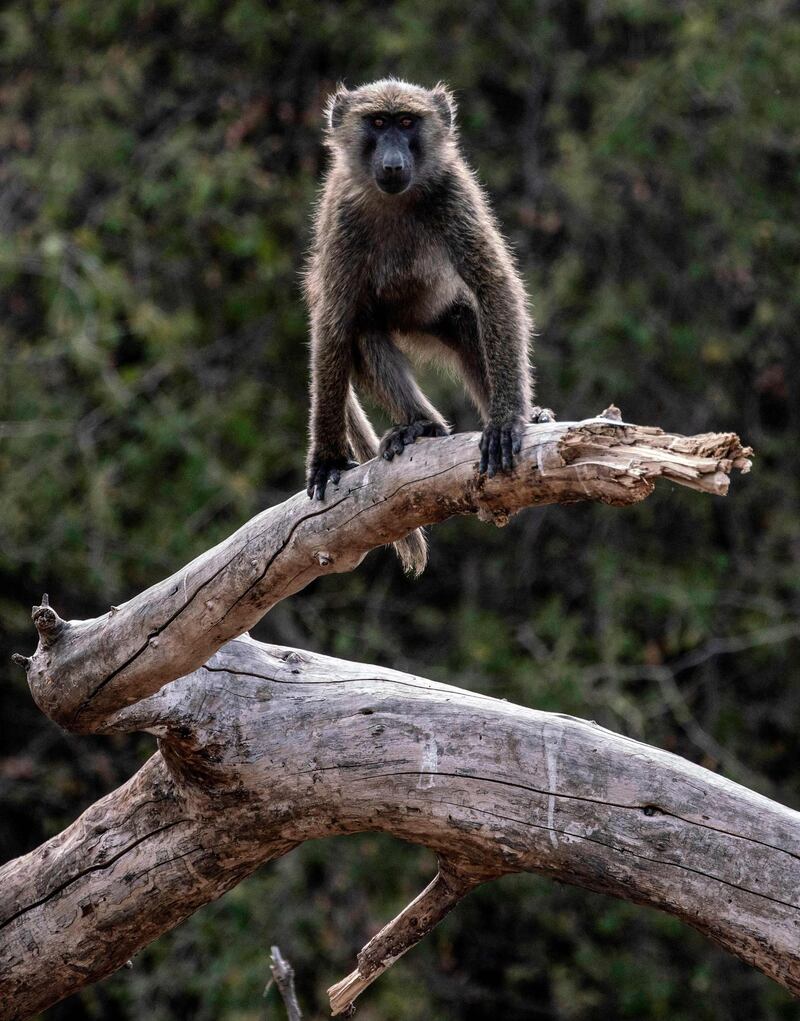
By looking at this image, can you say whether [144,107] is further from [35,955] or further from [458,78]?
[35,955]

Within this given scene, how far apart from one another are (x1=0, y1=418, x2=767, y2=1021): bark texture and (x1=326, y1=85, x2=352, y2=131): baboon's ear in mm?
1896

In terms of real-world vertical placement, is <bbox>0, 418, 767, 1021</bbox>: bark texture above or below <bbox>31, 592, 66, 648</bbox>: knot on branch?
below

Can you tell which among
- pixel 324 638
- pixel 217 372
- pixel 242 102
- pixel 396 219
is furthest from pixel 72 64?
pixel 396 219

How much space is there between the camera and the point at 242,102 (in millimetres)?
9352

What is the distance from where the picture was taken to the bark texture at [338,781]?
12.3 feet

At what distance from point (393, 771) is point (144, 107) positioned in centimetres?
664

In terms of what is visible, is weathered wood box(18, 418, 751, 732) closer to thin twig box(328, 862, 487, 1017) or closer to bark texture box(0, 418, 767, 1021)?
bark texture box(0, 418, 767, 1021)

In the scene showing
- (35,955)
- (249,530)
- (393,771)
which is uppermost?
(249,530)

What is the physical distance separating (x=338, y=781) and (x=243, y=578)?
26.1 inches

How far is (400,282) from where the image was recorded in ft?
16.4

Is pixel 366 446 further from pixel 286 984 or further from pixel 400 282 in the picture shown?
pixel 286 984

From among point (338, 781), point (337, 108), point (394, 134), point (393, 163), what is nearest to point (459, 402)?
point (337, 108)

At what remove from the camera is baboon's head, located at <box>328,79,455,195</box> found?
4.93 m

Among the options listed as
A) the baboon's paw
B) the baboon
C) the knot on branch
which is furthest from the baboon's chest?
the knot on branch
